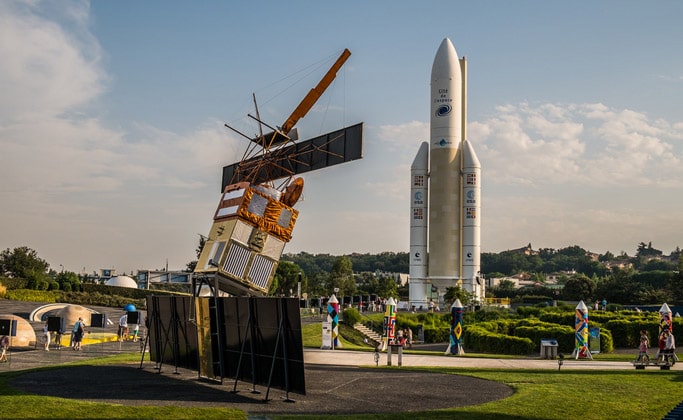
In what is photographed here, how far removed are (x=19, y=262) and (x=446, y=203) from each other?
5722 centimetres

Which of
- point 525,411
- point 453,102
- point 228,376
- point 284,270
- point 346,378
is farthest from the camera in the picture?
point 284,270

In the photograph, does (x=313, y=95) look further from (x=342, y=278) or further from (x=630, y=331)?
(x=342, y=278)

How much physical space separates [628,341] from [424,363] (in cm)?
2111

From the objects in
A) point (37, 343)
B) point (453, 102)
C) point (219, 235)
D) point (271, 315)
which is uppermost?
point (453, 102)

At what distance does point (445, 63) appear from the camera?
77.5 meters

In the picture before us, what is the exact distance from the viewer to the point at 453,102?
254 feet

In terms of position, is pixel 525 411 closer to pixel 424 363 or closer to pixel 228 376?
pixel 228 376

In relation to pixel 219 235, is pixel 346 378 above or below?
below

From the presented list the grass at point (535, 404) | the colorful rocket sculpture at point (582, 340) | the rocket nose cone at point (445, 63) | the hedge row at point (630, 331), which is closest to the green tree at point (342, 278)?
the rocket nose cone at point (445, 63)

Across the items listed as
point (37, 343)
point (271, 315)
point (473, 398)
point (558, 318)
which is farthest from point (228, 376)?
point (558, 318)

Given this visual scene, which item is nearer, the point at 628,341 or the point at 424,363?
the point at 424,363

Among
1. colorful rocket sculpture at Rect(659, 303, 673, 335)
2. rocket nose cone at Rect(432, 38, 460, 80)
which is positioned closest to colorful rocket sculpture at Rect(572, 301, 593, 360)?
colorful rocket sculpture at Rect(659, 303, 673, 335)

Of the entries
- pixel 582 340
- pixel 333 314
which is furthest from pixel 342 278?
pixel 582 340

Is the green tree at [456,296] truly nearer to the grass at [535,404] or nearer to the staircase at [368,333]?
the staircase at [368,333]
